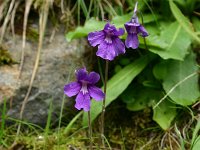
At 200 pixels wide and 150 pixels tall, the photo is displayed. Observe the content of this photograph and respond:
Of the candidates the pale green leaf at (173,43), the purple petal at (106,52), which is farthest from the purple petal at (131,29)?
the pale green leaf at (173,43)

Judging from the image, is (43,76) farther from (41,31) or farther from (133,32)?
(133,32)

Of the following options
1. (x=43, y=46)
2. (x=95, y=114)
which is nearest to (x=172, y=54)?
(x=95, y=114)

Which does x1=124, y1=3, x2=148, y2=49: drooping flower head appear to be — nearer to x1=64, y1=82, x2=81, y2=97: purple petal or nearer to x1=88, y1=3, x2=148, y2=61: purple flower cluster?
x1=88, y1=3, x2=148, y2=61: purple flower cluster

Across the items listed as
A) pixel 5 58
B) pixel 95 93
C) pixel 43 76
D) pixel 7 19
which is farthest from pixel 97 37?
pixel 7 19

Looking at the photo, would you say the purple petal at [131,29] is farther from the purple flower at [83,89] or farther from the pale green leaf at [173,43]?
the pale green leaf at [173,43]

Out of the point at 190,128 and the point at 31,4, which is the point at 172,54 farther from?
the point at 31,4

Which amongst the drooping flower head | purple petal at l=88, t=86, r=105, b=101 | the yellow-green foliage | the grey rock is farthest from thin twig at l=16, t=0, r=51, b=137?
the drooping flower head
